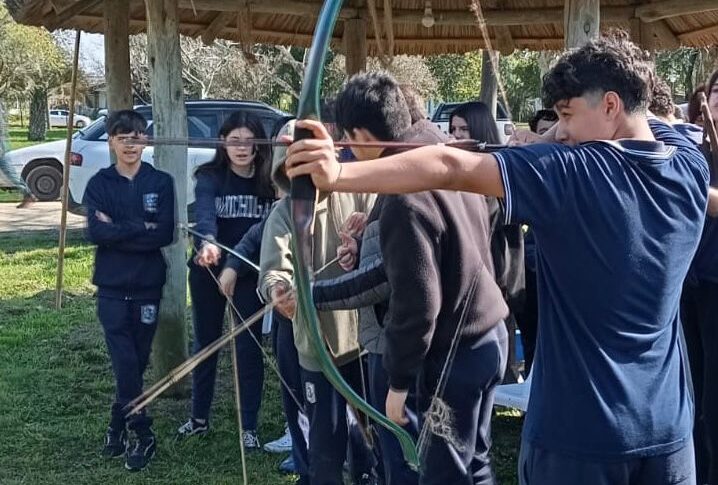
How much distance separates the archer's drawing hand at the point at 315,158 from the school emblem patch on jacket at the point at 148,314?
A: 9.41 ft

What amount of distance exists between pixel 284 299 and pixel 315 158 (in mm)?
1800

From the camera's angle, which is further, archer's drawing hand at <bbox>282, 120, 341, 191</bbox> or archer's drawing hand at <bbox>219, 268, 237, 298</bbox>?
archer's drawing hand at <bbox>219, 268, 237, 298</bbox>

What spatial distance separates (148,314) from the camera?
436 cm

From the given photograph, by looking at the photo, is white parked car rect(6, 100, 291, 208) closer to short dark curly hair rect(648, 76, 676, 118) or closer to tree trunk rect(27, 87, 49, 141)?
short dark curly hair rect(648, 76, 676, 118)

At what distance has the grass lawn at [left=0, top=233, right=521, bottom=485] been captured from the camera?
13.9 feet

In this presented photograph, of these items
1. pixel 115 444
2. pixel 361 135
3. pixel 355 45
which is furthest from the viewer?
pixel 355 45

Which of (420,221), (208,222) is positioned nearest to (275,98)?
(208,222)

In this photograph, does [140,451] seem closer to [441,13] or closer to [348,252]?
[348,252]

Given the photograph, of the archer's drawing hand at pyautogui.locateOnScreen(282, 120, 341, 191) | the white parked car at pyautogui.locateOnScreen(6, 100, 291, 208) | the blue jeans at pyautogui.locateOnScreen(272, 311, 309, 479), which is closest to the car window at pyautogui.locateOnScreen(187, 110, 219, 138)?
the white parked car at pyautogui.locateOnScreen(6, 100, 291, 208)

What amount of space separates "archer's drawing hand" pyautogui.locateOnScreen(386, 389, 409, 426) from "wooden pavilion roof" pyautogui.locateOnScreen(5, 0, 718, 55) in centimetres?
374

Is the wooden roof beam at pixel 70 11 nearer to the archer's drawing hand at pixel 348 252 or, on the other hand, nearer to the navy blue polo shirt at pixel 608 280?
the archer's drawing hand at pixel 348 252

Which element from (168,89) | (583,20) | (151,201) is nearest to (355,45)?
(168,89)

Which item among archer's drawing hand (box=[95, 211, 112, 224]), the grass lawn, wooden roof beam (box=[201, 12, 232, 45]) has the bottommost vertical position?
the grass lawn

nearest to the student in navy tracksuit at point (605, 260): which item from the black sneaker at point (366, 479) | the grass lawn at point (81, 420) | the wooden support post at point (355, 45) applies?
the black sneaker at point (366, 479)
